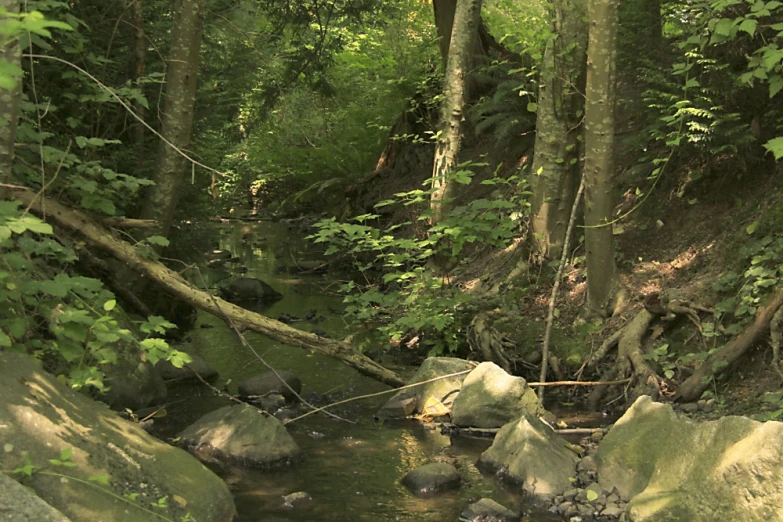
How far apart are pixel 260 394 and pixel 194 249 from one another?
2.89 m

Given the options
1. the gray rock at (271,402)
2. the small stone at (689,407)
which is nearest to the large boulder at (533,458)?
the small stone at (689,407)

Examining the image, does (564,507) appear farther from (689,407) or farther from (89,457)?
(89,457)

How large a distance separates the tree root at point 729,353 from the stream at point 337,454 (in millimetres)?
1847

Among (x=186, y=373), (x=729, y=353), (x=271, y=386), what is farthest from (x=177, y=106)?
(x=729, y=353)

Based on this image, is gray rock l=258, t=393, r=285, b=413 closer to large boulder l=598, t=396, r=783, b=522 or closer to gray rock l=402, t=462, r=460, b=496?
gray rock l=402, t=462, r=460, b=496

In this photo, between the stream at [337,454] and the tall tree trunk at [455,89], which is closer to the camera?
the stream at [337,454]

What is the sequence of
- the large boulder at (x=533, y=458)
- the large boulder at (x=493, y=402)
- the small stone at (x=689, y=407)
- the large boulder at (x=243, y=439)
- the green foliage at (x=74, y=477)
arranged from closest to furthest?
the green foliage at (x=74, y=477) < the large boulder at (x=533, y=458) < the large boulder at (x=243, y=439) < the small stone at (x=689, y=407) < the large boulder at (x=493, y=402)

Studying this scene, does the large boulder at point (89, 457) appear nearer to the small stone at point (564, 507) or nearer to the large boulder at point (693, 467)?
the small stone at point (564, 507)

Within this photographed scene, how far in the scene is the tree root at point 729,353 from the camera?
257 inches

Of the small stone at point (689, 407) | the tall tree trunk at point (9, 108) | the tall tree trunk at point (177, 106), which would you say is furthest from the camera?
the tall tree trunk at point (177, 106)

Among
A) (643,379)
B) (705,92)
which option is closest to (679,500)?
(643,379)

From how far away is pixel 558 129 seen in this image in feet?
30.9

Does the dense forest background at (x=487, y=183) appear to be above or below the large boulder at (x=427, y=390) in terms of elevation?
above

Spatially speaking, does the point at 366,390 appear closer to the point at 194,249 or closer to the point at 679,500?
the point at 194,249
